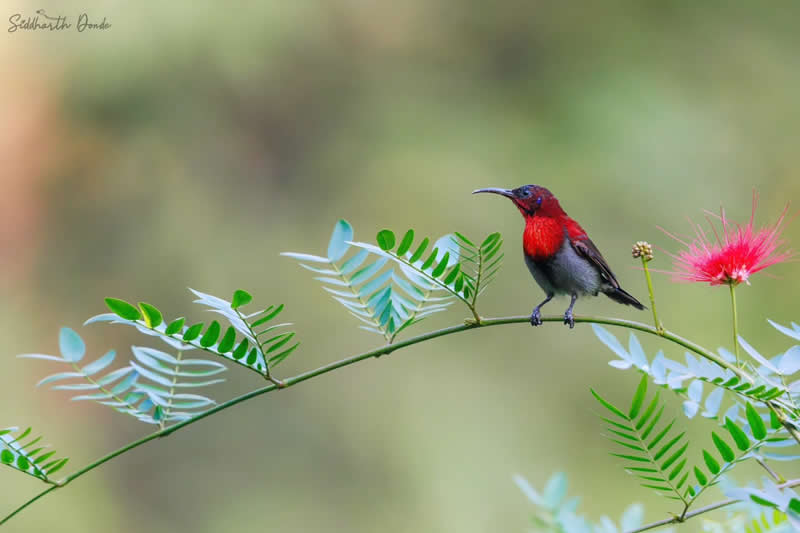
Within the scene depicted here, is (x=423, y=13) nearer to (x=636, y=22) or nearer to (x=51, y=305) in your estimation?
(x=636, y=22)

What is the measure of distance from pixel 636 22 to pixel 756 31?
2.72 ft

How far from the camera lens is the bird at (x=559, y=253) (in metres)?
2.14

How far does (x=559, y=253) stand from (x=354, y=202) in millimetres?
3218

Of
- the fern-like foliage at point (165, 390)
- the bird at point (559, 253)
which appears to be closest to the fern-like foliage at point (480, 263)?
the fern-like foliage at point (165, 390)

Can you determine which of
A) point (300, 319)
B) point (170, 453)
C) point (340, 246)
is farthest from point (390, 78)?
point (340, 246)

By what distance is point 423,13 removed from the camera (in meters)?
5.78

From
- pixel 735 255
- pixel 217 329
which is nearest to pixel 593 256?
pixel 735 255

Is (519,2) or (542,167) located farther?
(519,2)

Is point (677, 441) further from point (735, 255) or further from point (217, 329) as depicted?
point (217, 329)

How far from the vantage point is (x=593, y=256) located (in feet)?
6.97

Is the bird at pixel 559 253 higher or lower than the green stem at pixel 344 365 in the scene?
higher
